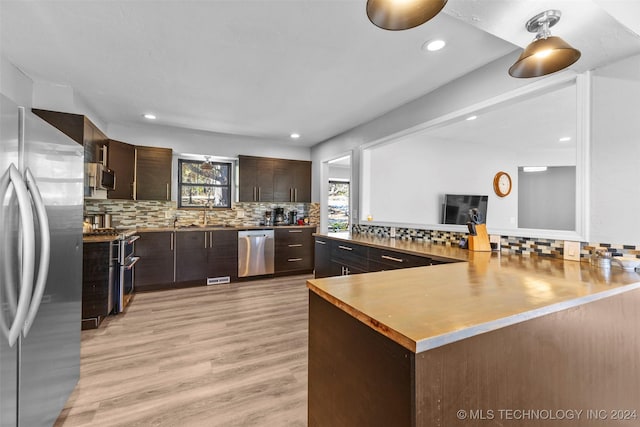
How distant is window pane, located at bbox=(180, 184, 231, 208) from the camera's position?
15.6 feet

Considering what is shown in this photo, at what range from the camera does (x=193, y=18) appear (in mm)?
1845

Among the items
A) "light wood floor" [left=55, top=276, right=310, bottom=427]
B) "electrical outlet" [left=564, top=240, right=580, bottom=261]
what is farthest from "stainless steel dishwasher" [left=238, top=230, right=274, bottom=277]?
"electrical outlet" [left=564, top=240, right=580, bottom=261]

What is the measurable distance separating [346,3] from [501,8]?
0.88 metres

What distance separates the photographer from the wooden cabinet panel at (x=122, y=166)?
12.0 ft

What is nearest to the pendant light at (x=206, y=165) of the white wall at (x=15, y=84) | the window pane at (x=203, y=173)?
the window pane at (x=203, y=173)

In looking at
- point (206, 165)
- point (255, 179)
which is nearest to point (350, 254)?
point (255, 179)

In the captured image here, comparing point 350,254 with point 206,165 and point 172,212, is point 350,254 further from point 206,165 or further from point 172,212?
point 172,212

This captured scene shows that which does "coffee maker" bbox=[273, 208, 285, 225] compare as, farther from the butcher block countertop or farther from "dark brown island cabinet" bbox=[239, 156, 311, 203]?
the butcher block countertop

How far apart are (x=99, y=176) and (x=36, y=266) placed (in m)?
2.35

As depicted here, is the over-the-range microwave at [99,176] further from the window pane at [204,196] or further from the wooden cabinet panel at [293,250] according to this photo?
the wooden cabinet panel at [293,250]

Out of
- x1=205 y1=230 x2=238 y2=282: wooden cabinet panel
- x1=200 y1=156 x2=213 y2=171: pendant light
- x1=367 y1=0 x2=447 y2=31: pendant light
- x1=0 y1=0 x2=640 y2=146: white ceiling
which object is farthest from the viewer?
x1=200 y1=156 x2=213 y2=171: pendant light

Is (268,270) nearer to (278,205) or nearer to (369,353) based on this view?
(278,205)

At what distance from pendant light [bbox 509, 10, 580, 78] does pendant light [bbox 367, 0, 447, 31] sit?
0.65 m

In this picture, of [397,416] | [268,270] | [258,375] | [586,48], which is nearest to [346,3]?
[586,48]
